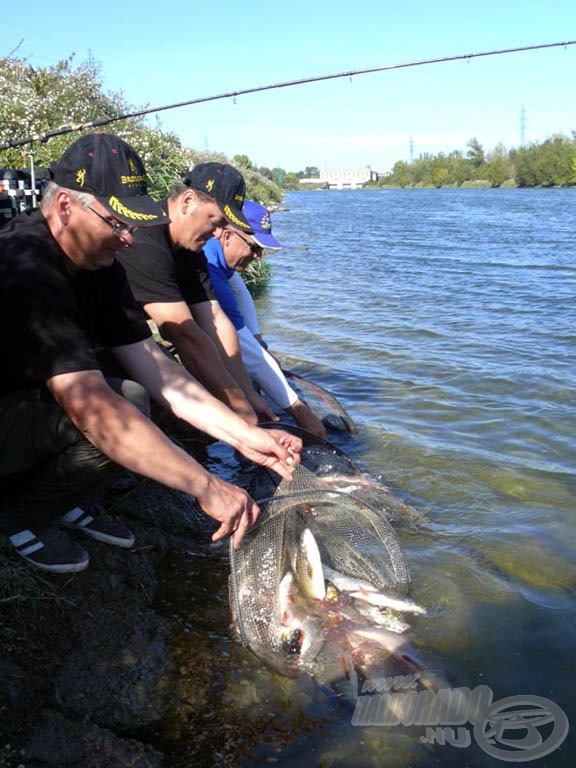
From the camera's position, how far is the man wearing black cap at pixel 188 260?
4590 mm

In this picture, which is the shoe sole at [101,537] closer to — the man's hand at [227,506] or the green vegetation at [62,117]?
the man's hand at [227,506]

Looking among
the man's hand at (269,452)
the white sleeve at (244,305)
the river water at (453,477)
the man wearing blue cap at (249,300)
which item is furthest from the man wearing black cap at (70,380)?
the white sleeve at (244,305)

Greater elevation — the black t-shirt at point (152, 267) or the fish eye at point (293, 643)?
the black t-shirt at point (152, 267)

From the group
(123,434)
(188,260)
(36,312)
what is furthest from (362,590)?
(188,260)

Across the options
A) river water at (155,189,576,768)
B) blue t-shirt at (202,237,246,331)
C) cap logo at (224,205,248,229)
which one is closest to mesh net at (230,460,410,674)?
river water at (155,189,576,768)

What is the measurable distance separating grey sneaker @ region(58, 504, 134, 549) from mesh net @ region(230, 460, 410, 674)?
2.26 ft

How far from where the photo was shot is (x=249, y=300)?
6.58 metres

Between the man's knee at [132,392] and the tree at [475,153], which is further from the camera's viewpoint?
the tree at [475,153]

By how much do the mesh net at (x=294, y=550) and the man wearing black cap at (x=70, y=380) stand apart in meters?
0.40

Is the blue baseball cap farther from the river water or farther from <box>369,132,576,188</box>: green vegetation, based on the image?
<box>369,132,576,188</box>: green vegetation

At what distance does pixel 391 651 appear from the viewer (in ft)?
11.5

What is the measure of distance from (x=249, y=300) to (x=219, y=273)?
0.80 meters

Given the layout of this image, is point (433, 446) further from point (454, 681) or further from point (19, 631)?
point (19, 631)

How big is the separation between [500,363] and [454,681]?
7159 mm
